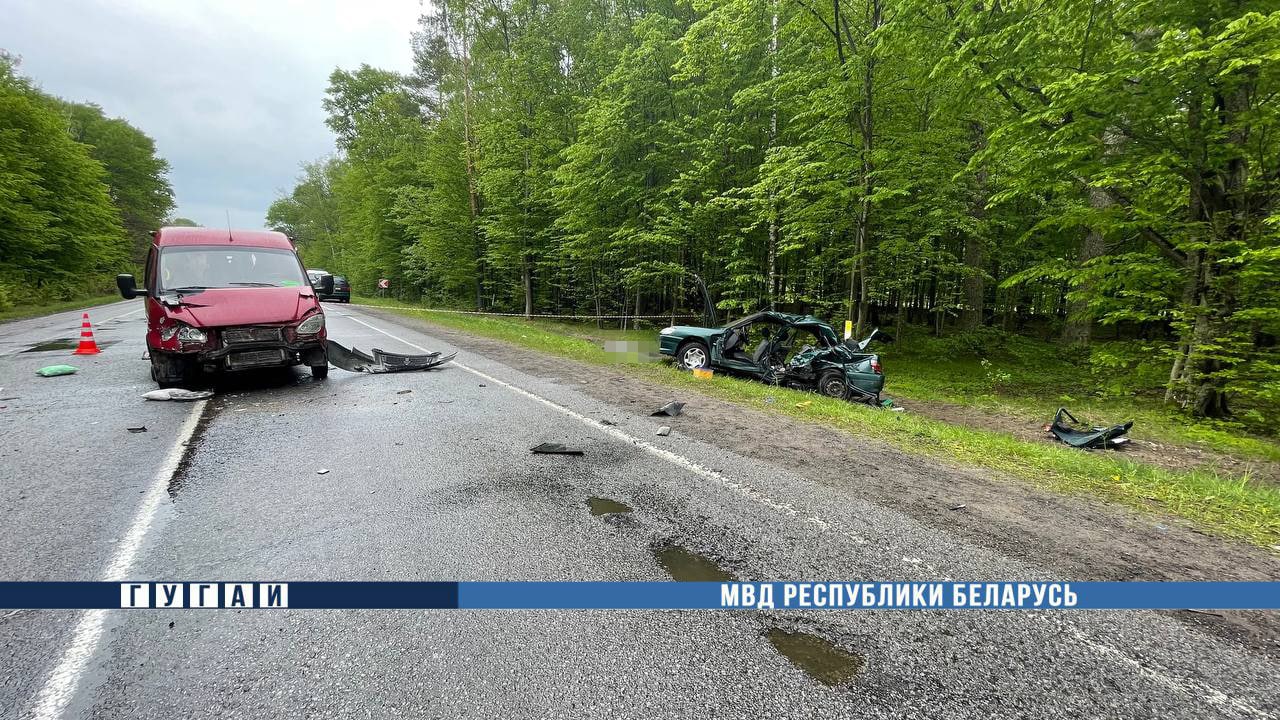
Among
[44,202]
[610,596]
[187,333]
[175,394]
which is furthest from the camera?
[44,202]

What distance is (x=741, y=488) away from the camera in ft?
11.9

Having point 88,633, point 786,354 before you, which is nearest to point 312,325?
A: point 88,633

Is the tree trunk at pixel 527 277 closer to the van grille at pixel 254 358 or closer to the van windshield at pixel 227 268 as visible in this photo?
the van windshield at pixel 227 268

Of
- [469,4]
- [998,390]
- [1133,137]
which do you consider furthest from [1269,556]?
[469,4]

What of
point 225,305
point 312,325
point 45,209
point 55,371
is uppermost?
point 45,209

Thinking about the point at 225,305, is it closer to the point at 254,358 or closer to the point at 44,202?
the point at 254,358

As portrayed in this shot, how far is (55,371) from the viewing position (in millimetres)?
7152

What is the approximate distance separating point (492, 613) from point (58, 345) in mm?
14654

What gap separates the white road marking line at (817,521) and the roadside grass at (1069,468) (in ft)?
7.27

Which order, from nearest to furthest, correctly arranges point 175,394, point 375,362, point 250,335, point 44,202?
point 175,394 < point 250,335 < point 375,362 < point 44,202

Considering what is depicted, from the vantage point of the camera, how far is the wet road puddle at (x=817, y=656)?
5.96ft

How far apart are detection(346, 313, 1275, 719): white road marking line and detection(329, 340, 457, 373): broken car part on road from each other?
1985 millimetres

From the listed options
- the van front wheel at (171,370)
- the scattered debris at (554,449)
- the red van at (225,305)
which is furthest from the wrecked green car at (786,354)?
the van front wheel at (171,370)

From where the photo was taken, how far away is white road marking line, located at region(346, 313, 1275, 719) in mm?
1726
